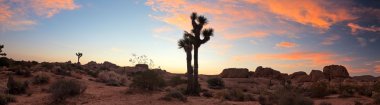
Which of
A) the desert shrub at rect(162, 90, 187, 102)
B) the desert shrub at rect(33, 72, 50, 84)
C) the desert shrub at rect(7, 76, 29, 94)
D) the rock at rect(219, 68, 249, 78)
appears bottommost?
the desert shrub at rect(162, 90, 187, 102)

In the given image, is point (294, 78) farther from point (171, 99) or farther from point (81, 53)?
point (171, 99)

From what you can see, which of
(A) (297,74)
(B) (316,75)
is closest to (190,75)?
(B) (316,75)

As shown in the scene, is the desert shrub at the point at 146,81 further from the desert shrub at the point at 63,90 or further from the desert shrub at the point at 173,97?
the desert shrub at the point at 63,90

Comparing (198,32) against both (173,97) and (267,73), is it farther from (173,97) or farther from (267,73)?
(267,73)

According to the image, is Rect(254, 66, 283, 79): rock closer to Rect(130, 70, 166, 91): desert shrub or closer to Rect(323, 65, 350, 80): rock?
Rect(323, 65, 350, 80): rock

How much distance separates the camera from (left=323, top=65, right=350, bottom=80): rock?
64375 millimetres

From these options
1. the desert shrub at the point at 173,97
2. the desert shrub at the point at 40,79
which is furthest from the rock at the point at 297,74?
the desert shrub at the point at 173,97

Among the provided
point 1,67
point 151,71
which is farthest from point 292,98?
point 1,67

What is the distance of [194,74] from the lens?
25828mm

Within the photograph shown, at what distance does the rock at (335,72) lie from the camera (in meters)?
64.4

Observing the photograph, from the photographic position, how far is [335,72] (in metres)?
64.8

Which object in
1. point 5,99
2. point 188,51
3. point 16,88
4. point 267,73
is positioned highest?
point 188,51

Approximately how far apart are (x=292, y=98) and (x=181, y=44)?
490 inches

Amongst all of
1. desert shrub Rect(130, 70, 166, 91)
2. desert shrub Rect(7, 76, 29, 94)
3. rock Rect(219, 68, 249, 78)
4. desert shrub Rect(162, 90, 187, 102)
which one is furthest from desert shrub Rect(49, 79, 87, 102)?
rock Rect(219, 68, 249, 78)
